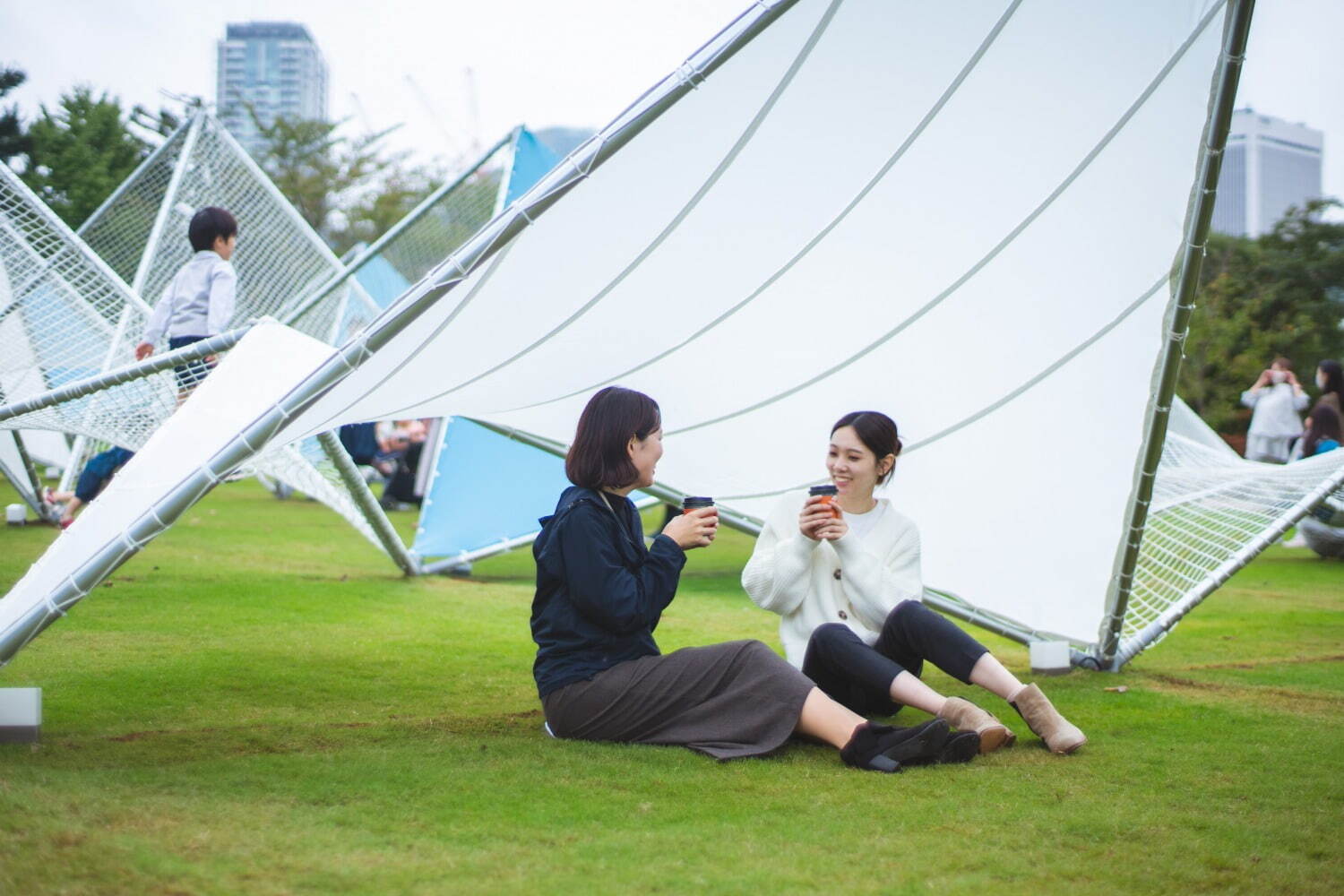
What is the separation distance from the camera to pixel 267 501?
1380 cm

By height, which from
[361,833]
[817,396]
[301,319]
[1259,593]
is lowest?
[1259,593]

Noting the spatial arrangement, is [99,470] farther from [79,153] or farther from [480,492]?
[79,153]

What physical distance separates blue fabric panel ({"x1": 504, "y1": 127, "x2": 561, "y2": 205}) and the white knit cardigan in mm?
4969

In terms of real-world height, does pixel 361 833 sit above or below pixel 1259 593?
above

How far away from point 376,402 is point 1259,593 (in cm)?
612

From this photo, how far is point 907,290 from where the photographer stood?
4598 millimetres

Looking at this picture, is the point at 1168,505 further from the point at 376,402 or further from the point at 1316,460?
the point at 376,402

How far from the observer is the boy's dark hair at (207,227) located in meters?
6.46

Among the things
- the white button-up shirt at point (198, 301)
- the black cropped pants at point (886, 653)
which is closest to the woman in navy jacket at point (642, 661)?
the black cropped pants at point (886, 653)

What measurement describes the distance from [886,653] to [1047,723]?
19.8 inches

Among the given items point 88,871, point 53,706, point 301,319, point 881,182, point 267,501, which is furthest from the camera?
point 267,501

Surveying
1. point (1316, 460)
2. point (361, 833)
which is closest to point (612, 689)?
point (361, 833)

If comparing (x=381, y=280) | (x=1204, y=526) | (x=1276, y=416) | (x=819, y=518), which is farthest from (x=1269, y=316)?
(x=819, y=518)

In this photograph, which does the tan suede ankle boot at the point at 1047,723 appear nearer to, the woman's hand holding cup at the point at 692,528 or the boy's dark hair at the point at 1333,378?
the woman's hand holding cup at the point at 692,528
